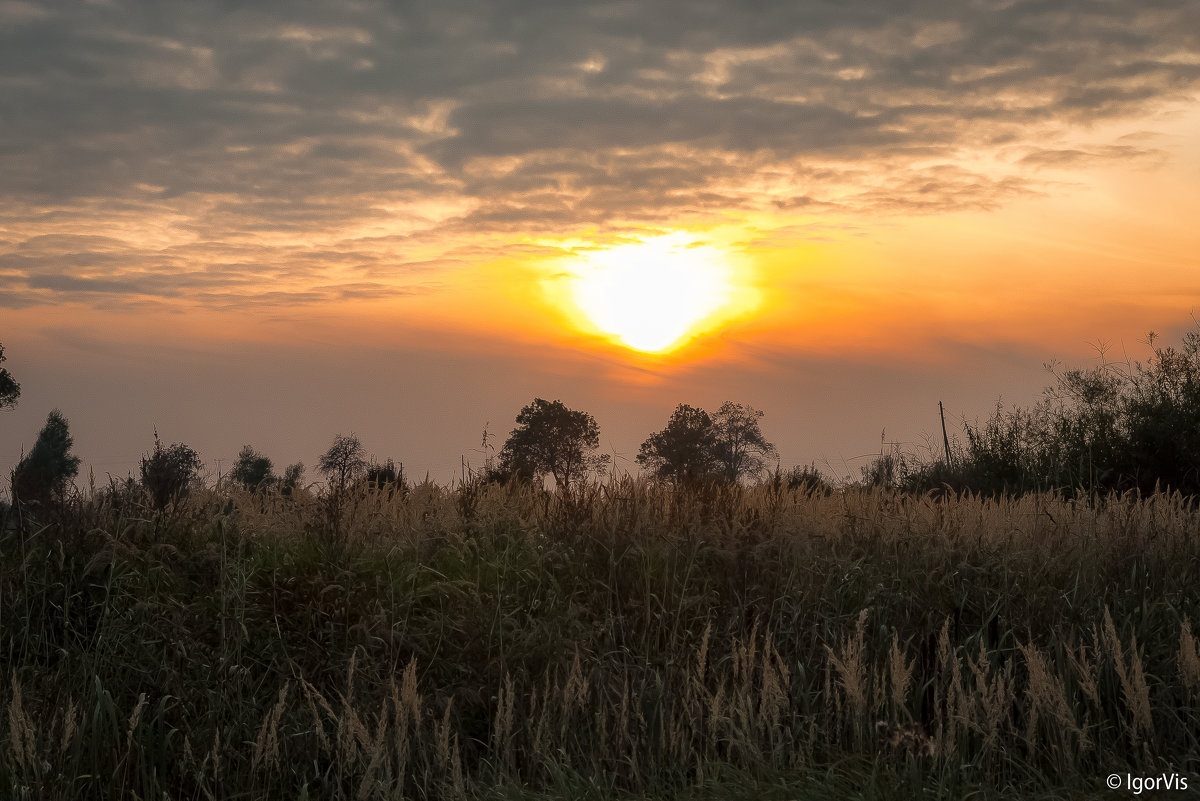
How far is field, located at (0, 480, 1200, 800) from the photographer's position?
16.9ft

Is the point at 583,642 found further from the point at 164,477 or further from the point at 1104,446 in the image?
the point at 1104,446

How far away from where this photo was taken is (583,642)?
23.1 ft

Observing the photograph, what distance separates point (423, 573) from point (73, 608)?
2692 mm

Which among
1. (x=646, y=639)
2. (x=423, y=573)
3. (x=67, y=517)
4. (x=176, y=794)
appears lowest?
(x=176, y=794)

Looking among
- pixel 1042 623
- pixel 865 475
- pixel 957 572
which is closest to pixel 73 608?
pixel 957 572

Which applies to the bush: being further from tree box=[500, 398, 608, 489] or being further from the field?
tree box=[500, 398, 608, 489]

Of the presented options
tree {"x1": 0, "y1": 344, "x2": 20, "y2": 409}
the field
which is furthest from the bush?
tree {"x1": 0, "y1": 344, "x2": 20, "y2": 409}

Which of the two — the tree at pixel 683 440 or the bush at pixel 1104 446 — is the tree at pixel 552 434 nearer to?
the tree at pixel 683 440

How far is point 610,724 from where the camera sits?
20.4 ft

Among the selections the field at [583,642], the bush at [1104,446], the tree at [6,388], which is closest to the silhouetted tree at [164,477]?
the field at [583,642]

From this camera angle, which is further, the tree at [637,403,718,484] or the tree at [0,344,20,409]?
the tree at [637,403,718,484]

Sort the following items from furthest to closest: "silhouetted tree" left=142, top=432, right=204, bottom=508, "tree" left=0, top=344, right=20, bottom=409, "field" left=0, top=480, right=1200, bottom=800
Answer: "tree" left=0, top=344, right=20, bottom=409 → "silhouetted tree" left=142, top=432, right=204, bottom=508 → "field" left=0, top=480, right=1200, bottom=800

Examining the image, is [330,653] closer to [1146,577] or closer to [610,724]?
[610,724]

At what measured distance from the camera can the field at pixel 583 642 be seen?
5.14 m
